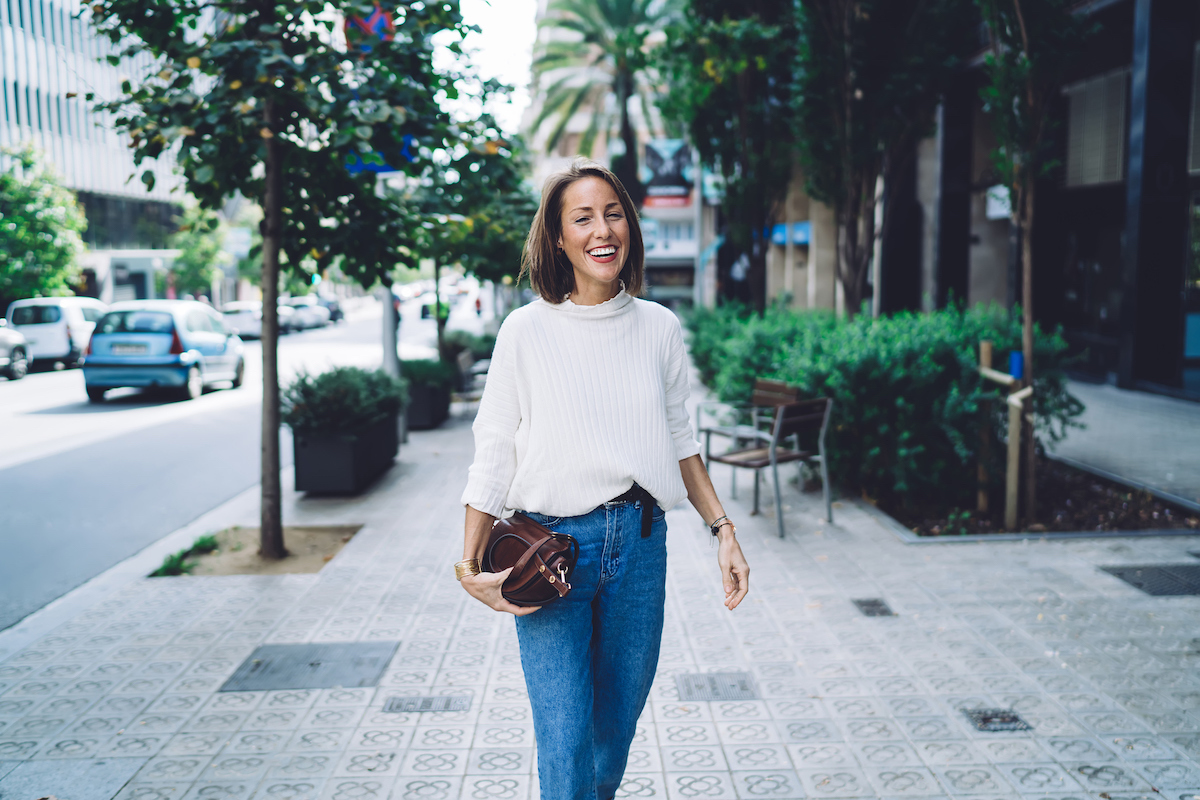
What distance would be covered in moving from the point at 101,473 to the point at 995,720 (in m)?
9.84

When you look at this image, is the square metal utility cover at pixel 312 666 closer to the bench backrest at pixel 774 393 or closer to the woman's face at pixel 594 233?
the woman's face at pixel 594 233

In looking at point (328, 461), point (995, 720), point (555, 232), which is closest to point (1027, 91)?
point (995, 720)

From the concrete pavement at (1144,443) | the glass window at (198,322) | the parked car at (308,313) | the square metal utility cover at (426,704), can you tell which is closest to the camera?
the square metal utility cover at (426,704)

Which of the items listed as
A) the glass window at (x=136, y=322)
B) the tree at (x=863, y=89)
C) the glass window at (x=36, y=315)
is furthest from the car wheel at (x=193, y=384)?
the tree at (x=863, y=89)

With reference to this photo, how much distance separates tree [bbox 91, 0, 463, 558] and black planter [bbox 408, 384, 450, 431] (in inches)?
247

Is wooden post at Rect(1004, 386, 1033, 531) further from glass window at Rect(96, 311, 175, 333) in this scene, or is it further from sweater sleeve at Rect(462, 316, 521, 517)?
glass window at Rect(96, 311, 175, 333)

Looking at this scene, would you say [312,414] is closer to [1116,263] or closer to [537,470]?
[537,470]

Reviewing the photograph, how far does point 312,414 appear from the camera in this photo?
8734mm

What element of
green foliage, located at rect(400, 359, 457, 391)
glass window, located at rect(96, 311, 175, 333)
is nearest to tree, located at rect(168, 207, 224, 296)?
glass window, located at rect(96, 311, 175, 333)

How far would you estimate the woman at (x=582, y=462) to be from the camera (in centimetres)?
242

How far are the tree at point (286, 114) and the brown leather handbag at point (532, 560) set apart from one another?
387cm

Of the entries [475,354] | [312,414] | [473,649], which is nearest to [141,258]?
[475,354]

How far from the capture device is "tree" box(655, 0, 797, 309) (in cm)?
1395

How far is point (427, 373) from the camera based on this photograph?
536 inches
